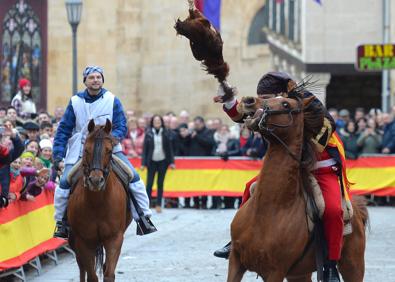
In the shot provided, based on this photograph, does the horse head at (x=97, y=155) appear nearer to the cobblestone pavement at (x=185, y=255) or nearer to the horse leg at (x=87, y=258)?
the horse leg at (x=87, y=258)

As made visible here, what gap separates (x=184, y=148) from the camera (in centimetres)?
2802

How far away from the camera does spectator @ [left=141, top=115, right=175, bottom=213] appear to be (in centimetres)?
2559

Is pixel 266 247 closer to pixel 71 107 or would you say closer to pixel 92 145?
pixel 92 145

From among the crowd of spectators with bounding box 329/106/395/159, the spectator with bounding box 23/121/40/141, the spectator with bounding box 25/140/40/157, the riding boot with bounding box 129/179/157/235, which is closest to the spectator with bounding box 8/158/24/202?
the riding boot with bounding box 129/179/157/235

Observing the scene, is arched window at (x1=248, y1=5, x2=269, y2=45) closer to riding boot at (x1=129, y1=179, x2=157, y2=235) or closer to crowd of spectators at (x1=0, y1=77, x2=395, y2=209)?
crowd of spectators at (x1=0, y1=77, x2=395, y2=209)

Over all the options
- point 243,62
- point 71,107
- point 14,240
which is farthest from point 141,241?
point 243,62

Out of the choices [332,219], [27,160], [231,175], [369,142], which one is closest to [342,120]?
[369,142]

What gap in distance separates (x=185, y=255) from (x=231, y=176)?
33.2 ft

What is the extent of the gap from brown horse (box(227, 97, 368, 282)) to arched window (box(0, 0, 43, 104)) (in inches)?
1294

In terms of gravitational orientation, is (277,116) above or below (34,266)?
above

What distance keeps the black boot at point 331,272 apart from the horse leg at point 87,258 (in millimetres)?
3054

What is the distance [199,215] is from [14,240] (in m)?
10.9

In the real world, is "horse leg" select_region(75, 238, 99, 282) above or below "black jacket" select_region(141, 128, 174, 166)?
below

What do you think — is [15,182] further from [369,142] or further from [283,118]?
[369,142]
